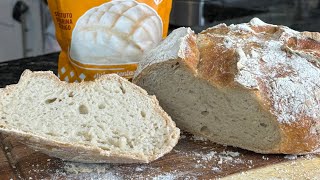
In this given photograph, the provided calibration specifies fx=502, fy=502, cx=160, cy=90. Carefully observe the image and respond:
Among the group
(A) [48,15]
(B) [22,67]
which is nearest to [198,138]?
(B) [22,67]

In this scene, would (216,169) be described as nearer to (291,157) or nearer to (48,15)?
(291,157)

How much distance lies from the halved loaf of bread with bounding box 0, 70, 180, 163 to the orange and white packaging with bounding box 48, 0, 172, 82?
1.00 feet

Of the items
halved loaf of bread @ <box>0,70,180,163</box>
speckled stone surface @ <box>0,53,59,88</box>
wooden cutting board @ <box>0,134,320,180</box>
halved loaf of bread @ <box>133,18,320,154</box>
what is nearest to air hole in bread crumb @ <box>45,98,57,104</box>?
halved loaf of bread @ <box>0,70,180,163</box>

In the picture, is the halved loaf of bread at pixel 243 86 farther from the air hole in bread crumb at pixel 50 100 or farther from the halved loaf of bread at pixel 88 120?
the air hole in bread crumb at pixel 50 100

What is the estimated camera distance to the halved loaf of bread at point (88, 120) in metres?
1.42

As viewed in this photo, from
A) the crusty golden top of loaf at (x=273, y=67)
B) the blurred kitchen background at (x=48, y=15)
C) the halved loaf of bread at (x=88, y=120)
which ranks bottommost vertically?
the blurred kitchen background at (x=48, y=15)

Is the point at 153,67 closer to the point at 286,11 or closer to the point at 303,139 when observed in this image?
the point at 303,139

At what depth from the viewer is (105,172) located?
147 cm

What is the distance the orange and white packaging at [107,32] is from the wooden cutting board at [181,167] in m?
0.50

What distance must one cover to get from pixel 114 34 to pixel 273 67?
0.66 metres

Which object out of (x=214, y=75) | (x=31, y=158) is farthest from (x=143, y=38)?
(x=31, y=158)

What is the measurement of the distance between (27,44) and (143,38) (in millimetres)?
2620

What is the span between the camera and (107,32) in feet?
6.38

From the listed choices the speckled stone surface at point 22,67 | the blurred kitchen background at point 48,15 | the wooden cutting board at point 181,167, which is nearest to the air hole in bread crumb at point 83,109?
the wooden cutting board at point 181,167
